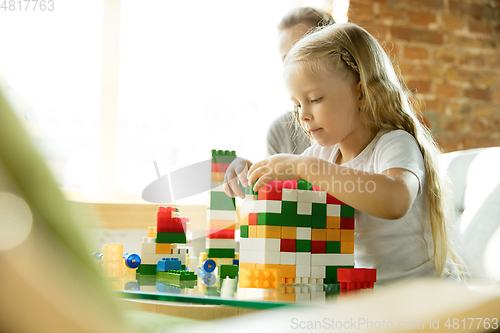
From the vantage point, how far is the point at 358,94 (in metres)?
1.08

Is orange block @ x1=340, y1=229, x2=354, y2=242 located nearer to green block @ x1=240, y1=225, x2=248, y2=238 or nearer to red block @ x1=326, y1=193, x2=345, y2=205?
red block @ x1=326, y1=193, x2=345, y2=205

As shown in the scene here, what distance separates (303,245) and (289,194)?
9 centimetres

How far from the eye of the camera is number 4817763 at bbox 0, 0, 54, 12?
187 cm

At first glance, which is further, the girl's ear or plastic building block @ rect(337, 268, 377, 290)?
the girl's ear

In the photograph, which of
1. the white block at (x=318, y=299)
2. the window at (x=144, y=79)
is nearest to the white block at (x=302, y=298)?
the white block at (x=318, y=299)

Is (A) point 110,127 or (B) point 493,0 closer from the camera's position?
(A) point 110,127

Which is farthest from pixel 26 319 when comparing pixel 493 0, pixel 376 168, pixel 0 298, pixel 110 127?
pixel 493 0

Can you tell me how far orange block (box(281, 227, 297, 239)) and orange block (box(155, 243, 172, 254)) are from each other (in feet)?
1.01

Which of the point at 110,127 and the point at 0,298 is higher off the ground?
the point at 110,127

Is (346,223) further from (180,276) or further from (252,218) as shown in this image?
(180,276)

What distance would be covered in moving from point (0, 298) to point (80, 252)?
3 cm

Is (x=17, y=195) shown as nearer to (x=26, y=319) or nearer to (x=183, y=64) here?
(x=26, y=319)

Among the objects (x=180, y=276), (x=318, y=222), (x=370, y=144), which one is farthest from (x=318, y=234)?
(x=370, y=144)

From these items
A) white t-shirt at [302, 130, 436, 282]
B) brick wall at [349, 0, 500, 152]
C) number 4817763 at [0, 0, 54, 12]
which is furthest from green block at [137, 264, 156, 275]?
brick wall at [349, 0, 500, 152]
